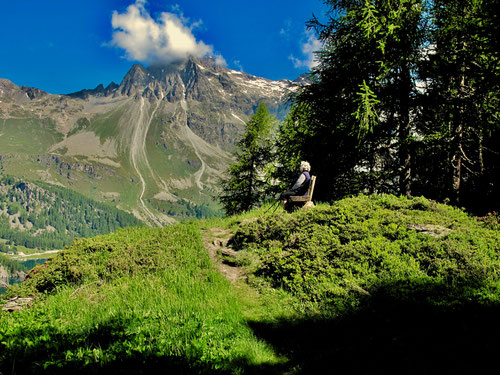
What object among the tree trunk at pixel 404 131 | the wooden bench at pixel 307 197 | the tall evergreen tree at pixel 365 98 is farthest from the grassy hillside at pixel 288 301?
the tall evergreen tree at pixel 365 98

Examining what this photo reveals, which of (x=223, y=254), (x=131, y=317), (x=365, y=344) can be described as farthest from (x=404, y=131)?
(x=131, y=317)

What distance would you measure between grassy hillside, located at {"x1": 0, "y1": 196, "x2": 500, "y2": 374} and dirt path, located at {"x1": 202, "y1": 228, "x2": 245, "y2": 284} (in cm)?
13

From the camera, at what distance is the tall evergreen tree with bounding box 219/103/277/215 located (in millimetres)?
26922

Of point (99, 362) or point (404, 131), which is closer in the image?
point (99, 362)

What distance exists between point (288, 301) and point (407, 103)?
416 inches

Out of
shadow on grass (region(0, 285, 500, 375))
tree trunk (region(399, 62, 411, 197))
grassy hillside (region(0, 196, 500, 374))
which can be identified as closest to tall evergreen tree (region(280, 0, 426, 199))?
tree trunk (region(399, 62, 411, 197))

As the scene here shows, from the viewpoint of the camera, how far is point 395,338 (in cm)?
372

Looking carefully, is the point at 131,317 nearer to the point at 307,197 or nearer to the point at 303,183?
the point at 307,197

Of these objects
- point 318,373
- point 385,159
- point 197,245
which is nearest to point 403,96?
point 385,159

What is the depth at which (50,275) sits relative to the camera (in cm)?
655

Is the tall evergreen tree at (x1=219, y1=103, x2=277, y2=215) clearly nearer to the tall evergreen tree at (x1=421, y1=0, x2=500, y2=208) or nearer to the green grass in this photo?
the tall evergreen tree at (x1=421, y1=0, x2=500, y2=208)

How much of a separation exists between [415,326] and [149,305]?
414 cm

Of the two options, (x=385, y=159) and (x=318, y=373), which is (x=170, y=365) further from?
(x=385, y=159)

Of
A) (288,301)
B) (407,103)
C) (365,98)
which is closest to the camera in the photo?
(288,301)
